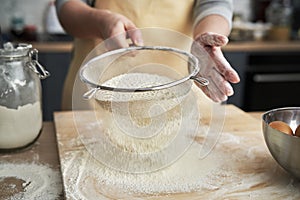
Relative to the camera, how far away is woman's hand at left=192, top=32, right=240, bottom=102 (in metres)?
0.70

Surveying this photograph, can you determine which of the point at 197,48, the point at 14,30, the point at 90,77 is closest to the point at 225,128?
the point at 197,48

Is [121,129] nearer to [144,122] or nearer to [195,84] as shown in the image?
[144,122]

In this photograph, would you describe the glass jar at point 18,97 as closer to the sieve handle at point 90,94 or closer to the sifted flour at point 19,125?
the sifted flour at point 19,125

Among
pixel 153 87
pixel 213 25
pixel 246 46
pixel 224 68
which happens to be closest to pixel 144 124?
pixel 153 87

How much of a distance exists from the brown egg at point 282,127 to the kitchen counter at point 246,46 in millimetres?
1311

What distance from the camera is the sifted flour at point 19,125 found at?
714 mm

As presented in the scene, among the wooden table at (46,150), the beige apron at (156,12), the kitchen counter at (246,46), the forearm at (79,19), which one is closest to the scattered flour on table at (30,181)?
the wooden table at (46,150)

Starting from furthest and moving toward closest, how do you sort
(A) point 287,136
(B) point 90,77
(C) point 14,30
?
(C) point 14,30 < (B) point 90,77 < (A) point 287,136

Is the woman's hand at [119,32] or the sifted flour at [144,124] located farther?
the woman's hand at [119,32]

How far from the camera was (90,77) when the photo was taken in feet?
2.30

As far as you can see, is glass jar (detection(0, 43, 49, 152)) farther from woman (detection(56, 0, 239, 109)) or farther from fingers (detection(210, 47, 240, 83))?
fingers (detection(210, 47, 240, 83))

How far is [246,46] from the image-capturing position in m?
1.96

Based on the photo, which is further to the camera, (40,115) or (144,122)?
(40,115)

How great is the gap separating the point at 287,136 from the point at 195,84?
0.56 feet
